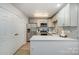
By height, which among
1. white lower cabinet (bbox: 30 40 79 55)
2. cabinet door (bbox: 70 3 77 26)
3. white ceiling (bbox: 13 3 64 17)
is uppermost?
white ceiling (bbox: 13 3 64 17)

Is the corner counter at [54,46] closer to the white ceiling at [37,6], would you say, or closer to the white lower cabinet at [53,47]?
the white lower cabinet at [53,47]

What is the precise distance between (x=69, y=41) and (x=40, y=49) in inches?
30.7

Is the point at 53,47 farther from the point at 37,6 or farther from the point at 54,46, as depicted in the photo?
the point at 37,6

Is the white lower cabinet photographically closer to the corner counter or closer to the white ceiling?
the corner counter

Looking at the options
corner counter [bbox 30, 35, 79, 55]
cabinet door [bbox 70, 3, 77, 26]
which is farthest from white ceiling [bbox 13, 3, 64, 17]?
corner counter [bbox 30, 35, 79, 55]

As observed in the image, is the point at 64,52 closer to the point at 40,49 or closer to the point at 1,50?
the point at 40,49

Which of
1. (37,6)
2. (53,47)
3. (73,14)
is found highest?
(37,6)

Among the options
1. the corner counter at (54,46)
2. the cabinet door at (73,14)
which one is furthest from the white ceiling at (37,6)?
the corner counter at (54,46)

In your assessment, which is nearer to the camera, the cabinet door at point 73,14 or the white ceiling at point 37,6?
the cabinet door at point 73,14

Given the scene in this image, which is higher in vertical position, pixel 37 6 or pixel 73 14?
pixel 37 6

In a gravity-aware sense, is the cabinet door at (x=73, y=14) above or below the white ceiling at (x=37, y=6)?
below

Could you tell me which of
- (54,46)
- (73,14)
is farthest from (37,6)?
(54,46)
